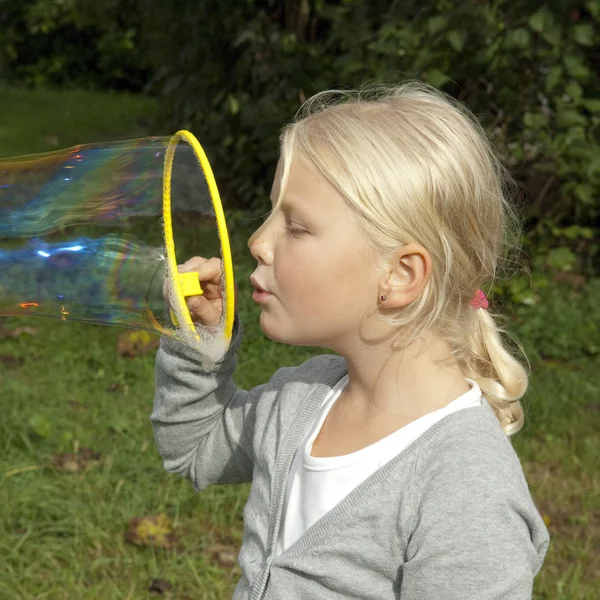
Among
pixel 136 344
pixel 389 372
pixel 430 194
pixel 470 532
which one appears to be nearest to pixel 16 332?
pixel 136 344

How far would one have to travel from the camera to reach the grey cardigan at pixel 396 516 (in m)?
1.54

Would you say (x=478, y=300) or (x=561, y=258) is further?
(x=561, y=258)

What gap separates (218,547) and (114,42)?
11.4 m

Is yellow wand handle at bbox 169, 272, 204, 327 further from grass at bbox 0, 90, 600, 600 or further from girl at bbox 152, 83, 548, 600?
grass at bbox 0, 90, 600, 600

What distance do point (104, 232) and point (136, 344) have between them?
2383 mm

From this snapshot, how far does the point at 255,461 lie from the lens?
1.92 metres

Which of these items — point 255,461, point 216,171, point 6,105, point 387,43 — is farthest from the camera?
point 6,105

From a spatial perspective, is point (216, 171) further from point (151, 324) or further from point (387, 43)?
point (151, 324)

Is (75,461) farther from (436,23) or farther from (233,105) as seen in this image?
(233,105)

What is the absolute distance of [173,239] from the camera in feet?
5.88

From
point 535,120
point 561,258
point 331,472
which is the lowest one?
point 561,258

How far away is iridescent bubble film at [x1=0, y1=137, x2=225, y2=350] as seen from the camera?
1.91 metres

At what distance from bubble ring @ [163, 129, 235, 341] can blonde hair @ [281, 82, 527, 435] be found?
0.14m

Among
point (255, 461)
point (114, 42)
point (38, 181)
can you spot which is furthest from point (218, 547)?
point (114, 42)
